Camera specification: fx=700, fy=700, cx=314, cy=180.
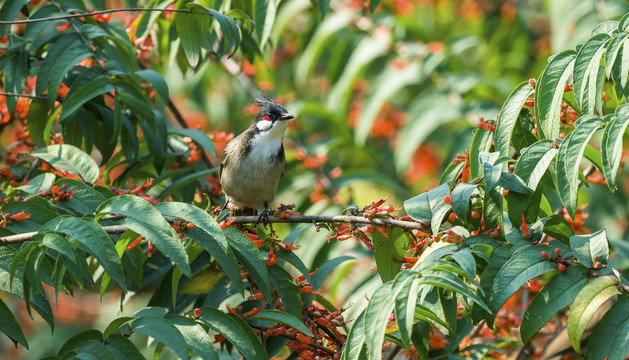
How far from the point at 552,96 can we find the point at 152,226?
1439 millimetres

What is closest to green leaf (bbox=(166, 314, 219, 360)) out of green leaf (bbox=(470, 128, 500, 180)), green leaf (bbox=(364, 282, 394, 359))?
green leaf (bbox=(364, 282, 394, 359))

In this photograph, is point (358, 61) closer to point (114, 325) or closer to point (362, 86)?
point (362, 86)

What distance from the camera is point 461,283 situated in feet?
6.47

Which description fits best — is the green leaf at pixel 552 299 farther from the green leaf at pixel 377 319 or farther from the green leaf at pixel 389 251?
the green leaf at pixel 389 251

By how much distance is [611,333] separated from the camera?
2.13m

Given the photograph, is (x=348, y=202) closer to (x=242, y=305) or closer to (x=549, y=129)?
(x=242, y=305)

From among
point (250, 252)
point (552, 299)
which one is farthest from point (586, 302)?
point (250, 252)

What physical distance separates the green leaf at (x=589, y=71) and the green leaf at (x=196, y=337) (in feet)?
4.79

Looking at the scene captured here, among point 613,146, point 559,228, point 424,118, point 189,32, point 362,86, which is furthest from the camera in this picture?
point 362,86

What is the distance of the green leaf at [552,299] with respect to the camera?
217 cm

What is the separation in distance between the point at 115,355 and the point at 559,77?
1.78 m

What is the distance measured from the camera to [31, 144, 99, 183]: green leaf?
310 cm

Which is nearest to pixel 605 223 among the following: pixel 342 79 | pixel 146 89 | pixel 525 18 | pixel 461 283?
pixel 525 18

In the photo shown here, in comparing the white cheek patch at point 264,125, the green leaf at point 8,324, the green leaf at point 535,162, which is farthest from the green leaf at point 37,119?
the green leaf at point 535,162
